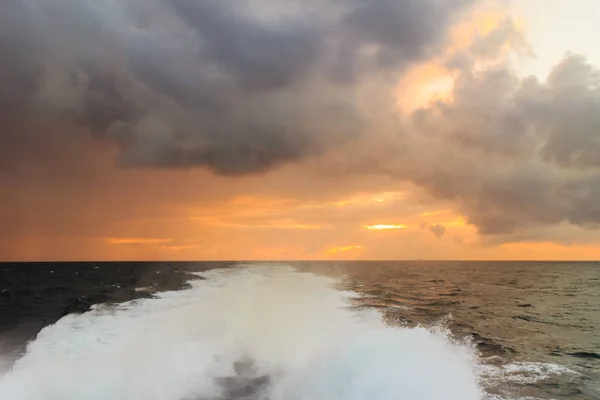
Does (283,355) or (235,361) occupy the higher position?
(283,355)

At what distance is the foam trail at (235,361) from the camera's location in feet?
45.5

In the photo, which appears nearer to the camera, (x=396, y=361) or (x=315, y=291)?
(x=396, y=361)

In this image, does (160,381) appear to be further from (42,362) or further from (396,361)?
(396,361)

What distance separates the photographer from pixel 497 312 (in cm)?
3641

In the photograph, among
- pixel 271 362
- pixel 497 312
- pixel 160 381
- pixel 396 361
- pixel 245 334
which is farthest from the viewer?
pixel 497 312

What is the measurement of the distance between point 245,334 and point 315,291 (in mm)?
17238

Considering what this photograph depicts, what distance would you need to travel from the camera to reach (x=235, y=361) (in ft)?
56.1

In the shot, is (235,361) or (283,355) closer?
(235,361)

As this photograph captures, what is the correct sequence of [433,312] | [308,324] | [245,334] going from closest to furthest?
[245,334]
[308,324]
[433,312]

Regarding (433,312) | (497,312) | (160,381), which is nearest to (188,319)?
(160,381)

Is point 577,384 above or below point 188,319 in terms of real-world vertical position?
below

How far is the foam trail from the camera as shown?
13.9 metres

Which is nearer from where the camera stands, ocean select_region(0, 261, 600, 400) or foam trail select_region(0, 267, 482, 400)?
foam trail select_region(0, 267, 482, 400)

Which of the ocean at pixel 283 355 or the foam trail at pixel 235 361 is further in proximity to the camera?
the ocean at pixel 283 355
